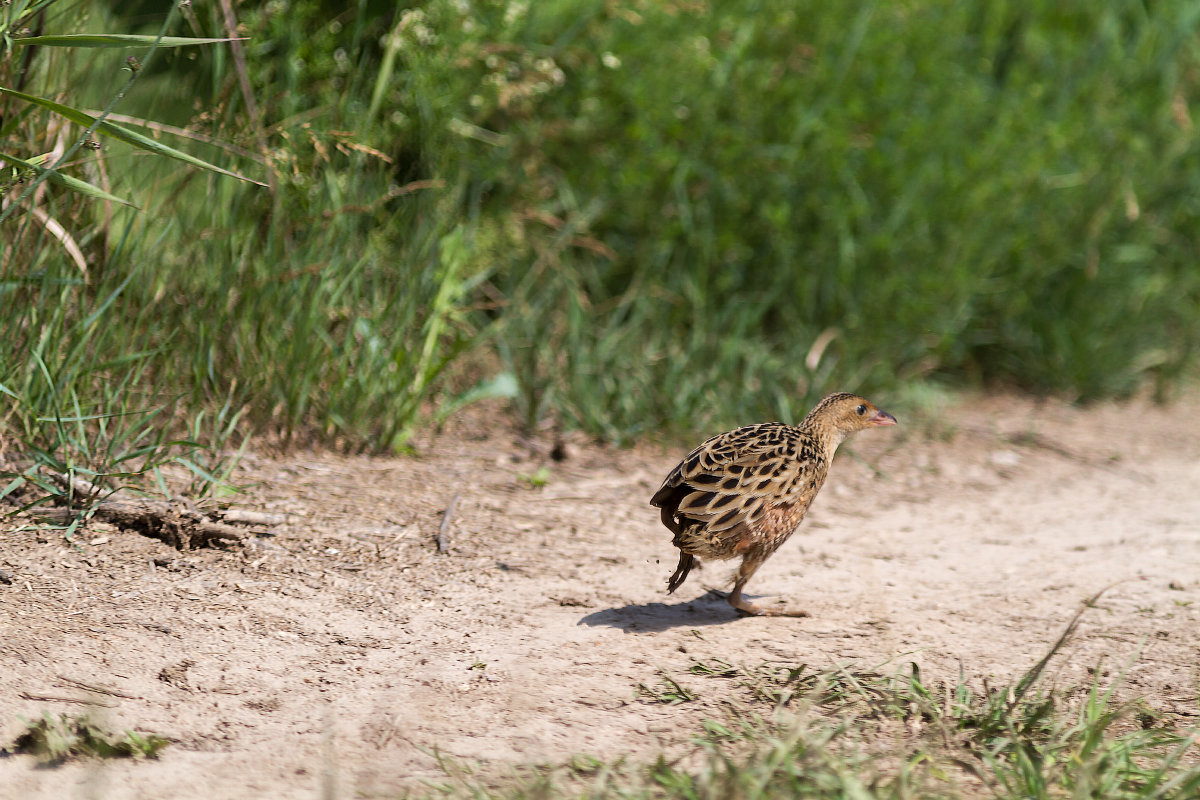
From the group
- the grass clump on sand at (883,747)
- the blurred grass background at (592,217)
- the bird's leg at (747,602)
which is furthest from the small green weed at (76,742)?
the bird's leg at (747,602)

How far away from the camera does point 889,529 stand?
5.31m

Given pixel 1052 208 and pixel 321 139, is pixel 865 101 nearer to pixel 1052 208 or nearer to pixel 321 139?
pixel 1052 208

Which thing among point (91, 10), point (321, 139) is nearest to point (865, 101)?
point (321, 139)

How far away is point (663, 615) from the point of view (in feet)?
13.7

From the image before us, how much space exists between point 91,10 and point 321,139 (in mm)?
1015

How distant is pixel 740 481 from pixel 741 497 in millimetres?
68

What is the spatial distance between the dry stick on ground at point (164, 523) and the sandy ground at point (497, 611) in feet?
0.18

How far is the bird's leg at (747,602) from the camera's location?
13.3 ft

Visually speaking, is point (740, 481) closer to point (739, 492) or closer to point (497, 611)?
point (739, 492)

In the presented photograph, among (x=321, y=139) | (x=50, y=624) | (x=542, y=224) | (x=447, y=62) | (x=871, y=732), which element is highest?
(x=447, y=62)

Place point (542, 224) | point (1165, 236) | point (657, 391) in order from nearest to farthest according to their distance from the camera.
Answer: point (657, 391)
point (542, 224)
point (1165, 236)

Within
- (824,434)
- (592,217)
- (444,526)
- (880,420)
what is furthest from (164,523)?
(592,217)

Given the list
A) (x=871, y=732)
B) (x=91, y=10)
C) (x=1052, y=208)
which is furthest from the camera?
(x=1052, y=208)

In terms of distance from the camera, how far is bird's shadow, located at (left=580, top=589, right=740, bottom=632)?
4012mm
